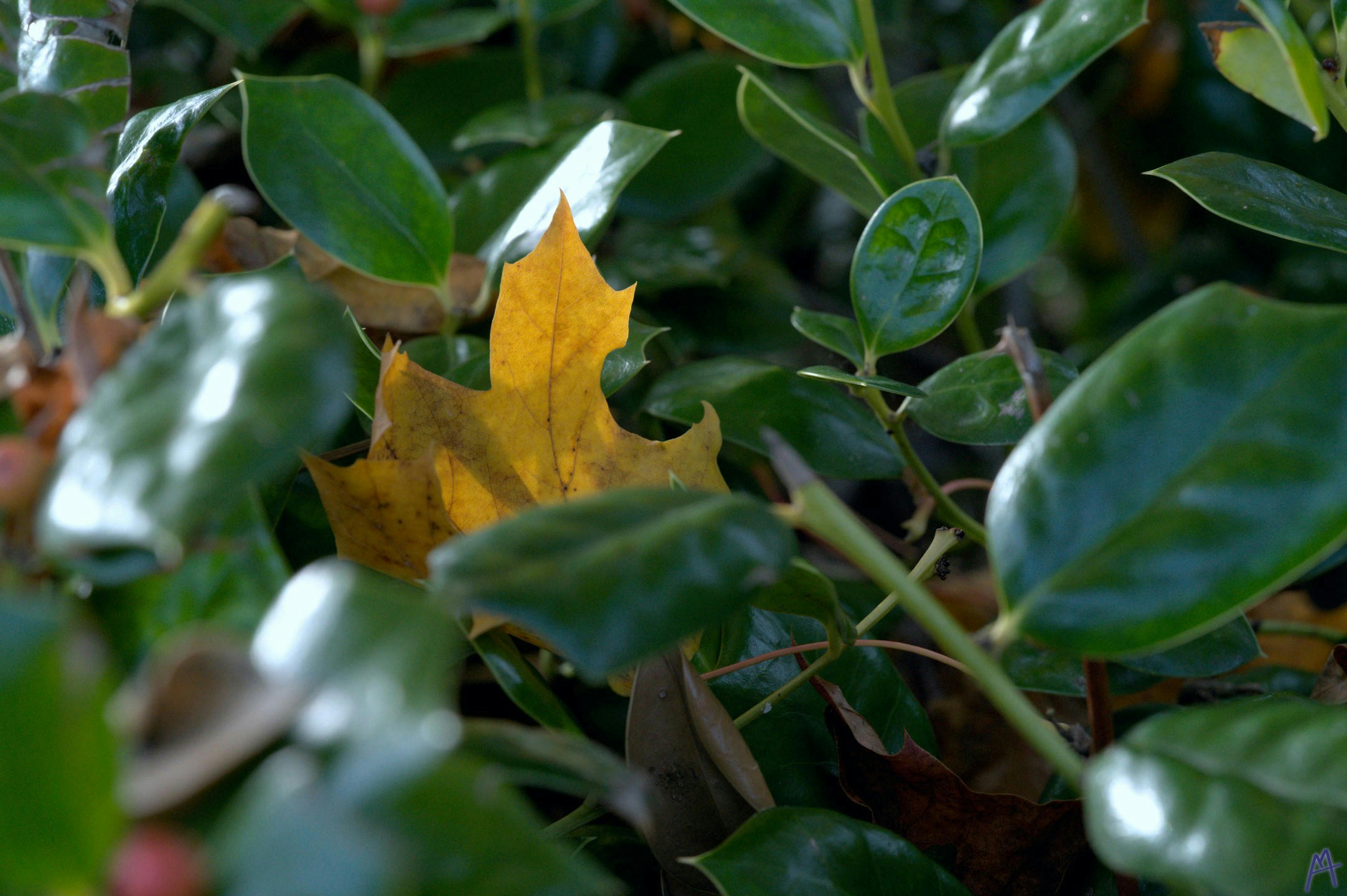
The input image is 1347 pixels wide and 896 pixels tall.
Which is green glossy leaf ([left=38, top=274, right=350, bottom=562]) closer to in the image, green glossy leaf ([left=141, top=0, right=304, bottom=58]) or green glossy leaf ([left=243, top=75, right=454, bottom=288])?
green glossy leaf ([left=243, top=75, right=454, bottom=288])

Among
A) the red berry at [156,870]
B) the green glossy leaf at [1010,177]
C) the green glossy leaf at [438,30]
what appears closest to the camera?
the red berry at [156,870]

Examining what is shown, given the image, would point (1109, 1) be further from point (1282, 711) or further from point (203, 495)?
point (203, 495)

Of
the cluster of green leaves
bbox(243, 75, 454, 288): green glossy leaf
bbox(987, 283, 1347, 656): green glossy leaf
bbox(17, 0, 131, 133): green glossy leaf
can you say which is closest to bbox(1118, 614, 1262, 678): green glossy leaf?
the cluster of green leaves

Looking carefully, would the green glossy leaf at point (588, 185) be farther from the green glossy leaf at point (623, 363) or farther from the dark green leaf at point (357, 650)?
the dark green leaf at point (357, 650)

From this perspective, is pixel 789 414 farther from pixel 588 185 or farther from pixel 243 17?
pixel 243 17

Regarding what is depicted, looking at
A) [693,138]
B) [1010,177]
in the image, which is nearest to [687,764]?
[1010,177]

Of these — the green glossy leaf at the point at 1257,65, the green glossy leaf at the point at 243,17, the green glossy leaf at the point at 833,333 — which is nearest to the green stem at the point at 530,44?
the green glossy leaf at the point at 243,17
